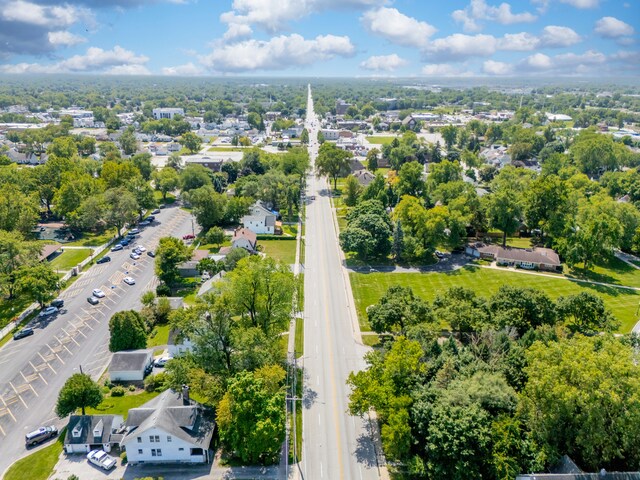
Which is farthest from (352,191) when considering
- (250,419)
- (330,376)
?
(250,419)

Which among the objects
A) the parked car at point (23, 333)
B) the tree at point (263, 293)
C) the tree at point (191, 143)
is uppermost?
the tree at point (191, 143)

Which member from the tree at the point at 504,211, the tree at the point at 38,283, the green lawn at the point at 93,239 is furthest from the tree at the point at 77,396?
the tree at the point at 504,211

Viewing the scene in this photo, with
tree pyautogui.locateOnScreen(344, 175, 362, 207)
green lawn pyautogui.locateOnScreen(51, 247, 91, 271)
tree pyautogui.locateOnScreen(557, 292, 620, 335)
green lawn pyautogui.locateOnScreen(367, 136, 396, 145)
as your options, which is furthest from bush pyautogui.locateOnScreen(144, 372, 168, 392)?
green lawn pyautogui.locateOnScreen(367, 136, 396, 145)

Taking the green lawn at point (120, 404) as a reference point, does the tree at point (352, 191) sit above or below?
above

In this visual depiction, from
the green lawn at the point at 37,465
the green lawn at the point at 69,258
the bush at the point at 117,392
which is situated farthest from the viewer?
the green lawn at the point at 69,258

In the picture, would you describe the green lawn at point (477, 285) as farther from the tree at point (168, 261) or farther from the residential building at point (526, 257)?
the tree at point (168, 261)

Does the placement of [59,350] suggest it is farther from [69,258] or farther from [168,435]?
[69,258]
